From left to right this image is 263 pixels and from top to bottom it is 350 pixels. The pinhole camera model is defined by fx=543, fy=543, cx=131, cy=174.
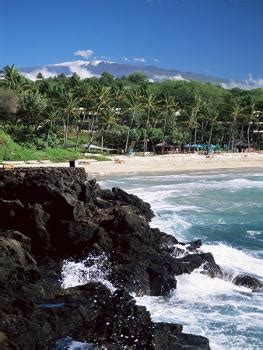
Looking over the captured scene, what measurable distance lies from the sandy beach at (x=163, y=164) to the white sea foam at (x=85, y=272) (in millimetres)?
38297

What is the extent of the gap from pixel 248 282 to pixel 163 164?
48.7 m

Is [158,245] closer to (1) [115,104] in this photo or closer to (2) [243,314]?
(2) [243,314]

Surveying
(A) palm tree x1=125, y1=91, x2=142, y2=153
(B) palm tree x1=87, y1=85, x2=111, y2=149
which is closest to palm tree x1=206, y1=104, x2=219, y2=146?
(A) palm tree x1=125, y1=91, x2=142, y2=153

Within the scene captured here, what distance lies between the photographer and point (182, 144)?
273 feet

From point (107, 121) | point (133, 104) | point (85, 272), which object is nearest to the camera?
point (85, 272)

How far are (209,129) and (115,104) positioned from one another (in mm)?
18991

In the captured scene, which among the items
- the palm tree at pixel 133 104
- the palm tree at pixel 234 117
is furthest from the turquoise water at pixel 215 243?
the palm tree at pixel 234 117

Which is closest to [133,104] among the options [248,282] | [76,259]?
[248,282]

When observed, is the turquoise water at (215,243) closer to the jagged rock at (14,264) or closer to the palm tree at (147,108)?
the jagged rock at (14,264)

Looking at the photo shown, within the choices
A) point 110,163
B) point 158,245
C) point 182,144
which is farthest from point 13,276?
point 182,144

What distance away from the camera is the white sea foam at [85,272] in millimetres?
14680

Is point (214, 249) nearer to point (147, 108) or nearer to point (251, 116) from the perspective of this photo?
point (147, 108)

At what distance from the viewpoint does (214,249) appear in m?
21.6

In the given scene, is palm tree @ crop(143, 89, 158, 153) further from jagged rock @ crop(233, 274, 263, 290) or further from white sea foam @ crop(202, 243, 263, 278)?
jagged rock @ crop(233, 274, 263, 290)
